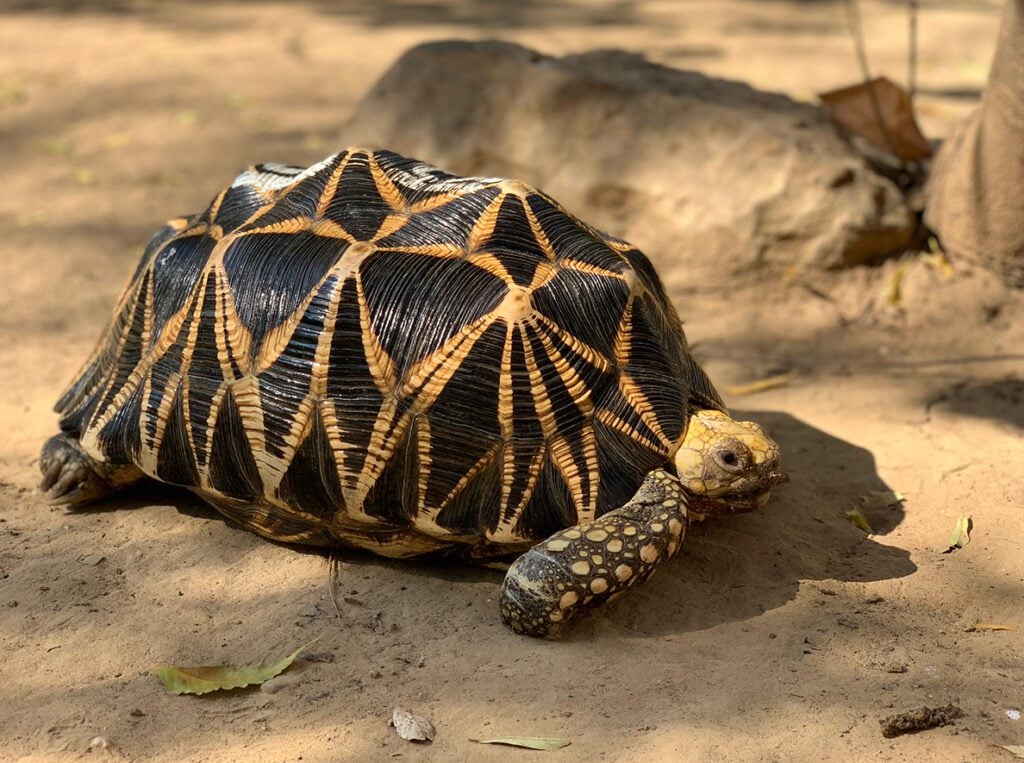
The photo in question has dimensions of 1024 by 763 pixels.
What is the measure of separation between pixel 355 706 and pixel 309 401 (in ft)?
2.77

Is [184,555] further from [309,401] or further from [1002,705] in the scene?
[1002,705]

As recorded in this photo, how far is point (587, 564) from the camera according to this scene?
3.00 meters

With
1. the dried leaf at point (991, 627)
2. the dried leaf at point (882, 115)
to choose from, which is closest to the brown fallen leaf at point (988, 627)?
the dried leaf at point (991, 627)

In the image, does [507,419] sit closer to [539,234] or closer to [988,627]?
[539,234]

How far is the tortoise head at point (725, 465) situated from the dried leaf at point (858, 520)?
0.54 meters

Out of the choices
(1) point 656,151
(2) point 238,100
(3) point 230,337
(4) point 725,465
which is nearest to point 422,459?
(3) point 230,337

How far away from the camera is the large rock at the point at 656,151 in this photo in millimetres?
5250

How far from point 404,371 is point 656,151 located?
2694 mm

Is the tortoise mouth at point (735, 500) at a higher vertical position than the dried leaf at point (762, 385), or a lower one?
higher

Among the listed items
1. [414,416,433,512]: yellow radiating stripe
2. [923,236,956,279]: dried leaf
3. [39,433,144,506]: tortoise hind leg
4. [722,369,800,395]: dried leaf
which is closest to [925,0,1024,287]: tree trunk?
[923,236,956,279]: dried leaf

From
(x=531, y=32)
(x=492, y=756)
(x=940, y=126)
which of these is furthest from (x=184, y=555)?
(x=531, y=32)

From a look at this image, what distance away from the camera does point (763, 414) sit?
4.43 metres

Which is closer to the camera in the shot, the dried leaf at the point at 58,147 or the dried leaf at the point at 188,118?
the dried leaf at the point at 58,147

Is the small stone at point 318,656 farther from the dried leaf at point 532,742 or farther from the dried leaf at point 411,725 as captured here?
the dried leaf at point 532,742
